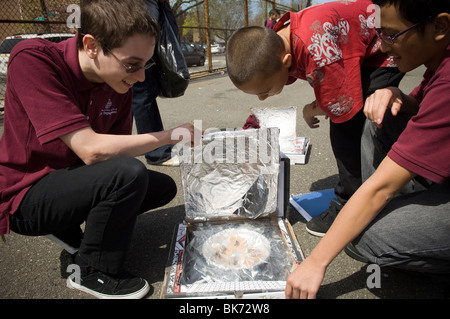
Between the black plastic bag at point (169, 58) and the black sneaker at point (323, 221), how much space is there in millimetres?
1478

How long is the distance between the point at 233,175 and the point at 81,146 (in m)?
0.81

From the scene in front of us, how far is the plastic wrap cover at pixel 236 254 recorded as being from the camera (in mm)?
1313

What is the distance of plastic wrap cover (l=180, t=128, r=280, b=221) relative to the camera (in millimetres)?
1534

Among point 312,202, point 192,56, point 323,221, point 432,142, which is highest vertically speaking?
point 432,142

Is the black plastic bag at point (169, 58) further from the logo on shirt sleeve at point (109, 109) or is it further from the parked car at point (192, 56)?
the parked car at point (192, 56)

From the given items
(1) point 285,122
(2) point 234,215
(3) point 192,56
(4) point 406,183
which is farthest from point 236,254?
(3) point 192,56

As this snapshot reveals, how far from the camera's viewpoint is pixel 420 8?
0.91m

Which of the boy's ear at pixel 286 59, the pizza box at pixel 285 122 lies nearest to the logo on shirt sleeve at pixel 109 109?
the boy's ear at pixel 286 59

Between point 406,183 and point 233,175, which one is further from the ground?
point 406,183

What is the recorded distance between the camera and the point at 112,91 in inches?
56.3

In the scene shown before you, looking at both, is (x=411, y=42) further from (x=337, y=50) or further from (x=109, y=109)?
(x=109, y=109)

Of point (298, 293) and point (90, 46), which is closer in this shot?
point (298, 293)

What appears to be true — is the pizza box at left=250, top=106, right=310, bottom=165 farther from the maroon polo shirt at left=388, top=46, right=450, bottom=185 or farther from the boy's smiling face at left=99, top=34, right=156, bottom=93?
the maroon polo shirt at left=388, top=46, right=450, bottom=185
